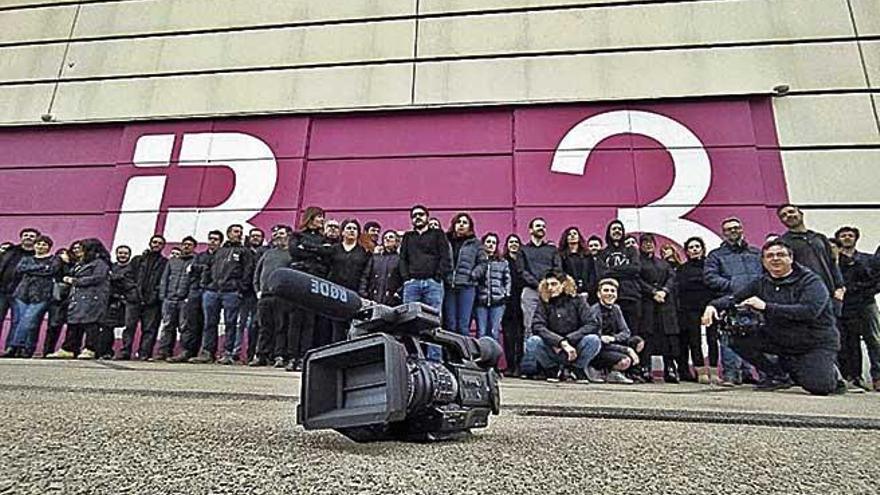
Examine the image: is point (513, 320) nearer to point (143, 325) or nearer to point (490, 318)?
point (490, 318)

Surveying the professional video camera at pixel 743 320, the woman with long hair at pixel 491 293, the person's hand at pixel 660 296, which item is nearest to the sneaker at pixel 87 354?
the woman with long hair at pixel 491 293

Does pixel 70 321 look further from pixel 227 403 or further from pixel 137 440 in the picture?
pixel 137 440

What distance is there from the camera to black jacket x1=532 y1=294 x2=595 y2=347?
399 cm

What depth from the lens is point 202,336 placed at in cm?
515

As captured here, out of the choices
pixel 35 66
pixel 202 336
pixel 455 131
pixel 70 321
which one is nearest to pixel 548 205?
pixel 455 131

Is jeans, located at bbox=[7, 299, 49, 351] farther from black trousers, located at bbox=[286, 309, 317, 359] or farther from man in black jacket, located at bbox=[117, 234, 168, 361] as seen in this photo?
black trousers, located at bbox=[286, 309, 317, 359]

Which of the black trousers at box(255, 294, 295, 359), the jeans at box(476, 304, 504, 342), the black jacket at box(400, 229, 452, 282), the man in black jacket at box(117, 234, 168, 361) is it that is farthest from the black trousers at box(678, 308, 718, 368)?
the man in black jacket at box(117, 234, 168, 361)

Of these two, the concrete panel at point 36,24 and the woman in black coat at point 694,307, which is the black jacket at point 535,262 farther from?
the concrete panel at point 36,24

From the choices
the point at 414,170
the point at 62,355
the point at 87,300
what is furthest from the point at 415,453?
the point at 414,170

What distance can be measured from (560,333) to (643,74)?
11.4 feet

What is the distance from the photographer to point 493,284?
4.48 m

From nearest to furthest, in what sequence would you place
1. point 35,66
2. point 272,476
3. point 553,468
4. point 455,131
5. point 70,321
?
point 272,476 < point 553,468 < point 70,321 < point 455,131 < point 35,66

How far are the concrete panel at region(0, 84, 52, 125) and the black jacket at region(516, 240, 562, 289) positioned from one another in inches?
241

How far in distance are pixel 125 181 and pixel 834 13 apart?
772cm
